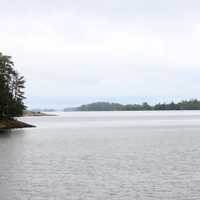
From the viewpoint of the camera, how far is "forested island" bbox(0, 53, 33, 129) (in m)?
112

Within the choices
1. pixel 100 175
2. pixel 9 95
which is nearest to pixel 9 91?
pixel 9 95

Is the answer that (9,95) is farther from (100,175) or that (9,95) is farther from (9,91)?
(100,175)

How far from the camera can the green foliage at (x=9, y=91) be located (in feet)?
366

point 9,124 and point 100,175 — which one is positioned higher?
point 9,124

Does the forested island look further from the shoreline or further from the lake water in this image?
the lake water

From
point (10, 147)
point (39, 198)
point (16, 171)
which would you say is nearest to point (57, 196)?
point (39, 198)

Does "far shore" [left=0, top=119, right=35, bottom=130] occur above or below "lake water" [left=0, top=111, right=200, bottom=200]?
above

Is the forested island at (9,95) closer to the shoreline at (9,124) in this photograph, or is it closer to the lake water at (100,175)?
the shoreline at (9,124)

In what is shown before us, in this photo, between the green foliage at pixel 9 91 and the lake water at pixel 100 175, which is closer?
the lake water at pixel 100 175

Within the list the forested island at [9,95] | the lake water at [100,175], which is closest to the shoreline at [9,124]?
the forested island at [9,95]

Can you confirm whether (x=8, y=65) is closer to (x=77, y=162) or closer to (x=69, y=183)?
(x=77, y=162)

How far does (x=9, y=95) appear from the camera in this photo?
115 meters

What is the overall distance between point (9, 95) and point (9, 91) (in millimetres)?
3359

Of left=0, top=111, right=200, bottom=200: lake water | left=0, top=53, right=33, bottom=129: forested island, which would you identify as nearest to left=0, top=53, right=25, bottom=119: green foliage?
left=0, top=53, right=33, bottom=129: forested island
